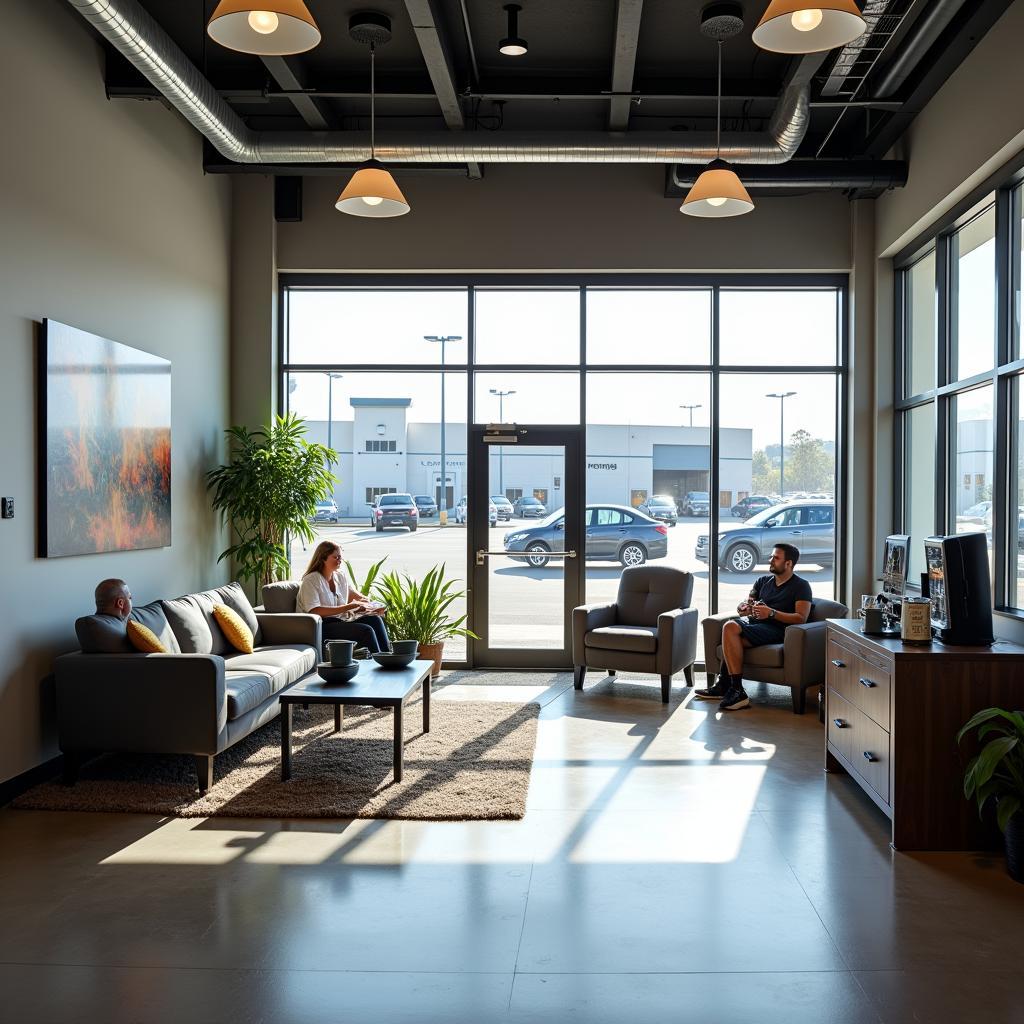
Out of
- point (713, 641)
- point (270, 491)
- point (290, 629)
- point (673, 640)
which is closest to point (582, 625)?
point (673, 640)

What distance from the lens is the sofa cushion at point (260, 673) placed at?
204 inches

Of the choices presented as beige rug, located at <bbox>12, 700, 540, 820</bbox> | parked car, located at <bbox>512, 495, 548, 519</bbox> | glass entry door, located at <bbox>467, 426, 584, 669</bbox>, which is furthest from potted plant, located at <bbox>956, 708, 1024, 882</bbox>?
parked car, located at <bbox>512, 495, 548, 519</bbox>

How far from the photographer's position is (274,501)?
7613 mm

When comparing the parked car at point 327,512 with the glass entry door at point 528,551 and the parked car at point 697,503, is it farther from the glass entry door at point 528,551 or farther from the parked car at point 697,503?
the parked car at point 697,503

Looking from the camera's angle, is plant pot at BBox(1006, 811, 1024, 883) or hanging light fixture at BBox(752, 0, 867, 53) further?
plant pot at BBox(1006, 811, 1024, 883)

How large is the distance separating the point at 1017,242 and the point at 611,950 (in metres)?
4.56

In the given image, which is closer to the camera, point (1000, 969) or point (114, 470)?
point (1000, 969)

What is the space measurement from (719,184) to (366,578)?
14.9 ft

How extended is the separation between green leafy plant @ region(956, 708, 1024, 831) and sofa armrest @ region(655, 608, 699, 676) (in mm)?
3212

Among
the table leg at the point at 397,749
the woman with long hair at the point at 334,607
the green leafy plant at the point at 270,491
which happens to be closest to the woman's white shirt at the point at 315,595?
the woman with long hair at the point at 334,607

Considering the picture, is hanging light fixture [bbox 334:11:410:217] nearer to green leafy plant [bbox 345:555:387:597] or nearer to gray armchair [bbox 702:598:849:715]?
green leafy plant [bbox 345:555:387:597]

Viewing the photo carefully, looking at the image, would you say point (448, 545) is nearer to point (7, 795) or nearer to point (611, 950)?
point (7, 795)

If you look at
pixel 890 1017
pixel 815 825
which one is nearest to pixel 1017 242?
pixel 815 825

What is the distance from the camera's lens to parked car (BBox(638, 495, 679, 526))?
8.55m
